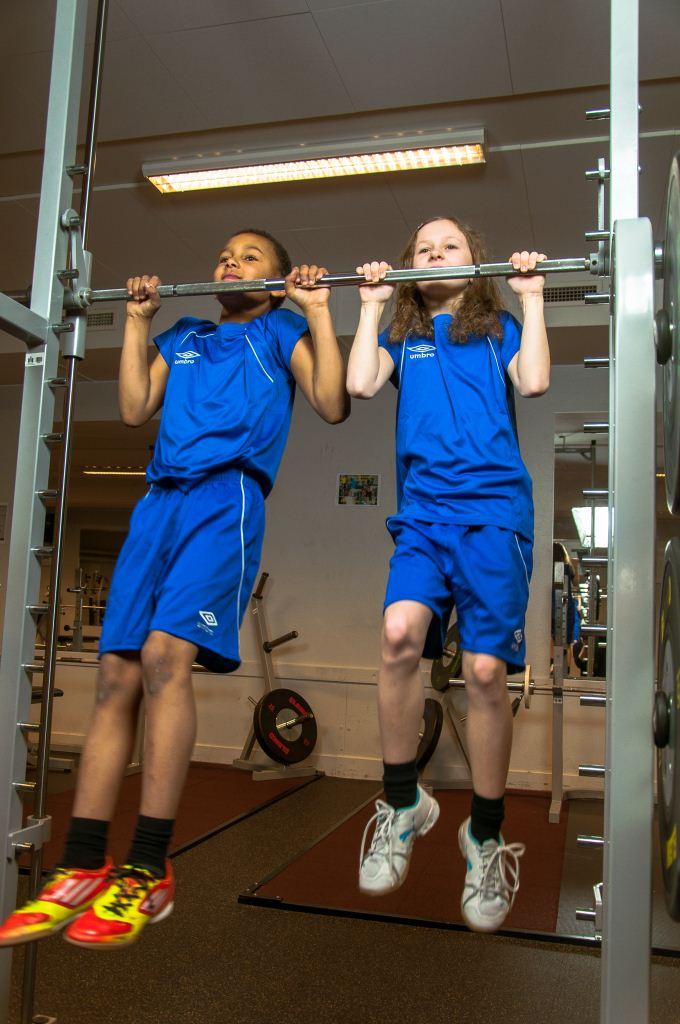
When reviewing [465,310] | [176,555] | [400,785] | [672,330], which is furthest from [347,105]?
[400,785]

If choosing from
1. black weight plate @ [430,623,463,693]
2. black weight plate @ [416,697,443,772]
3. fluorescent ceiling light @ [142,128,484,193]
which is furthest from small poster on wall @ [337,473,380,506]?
fluorescent ceiling light @ [142,128,484,193]

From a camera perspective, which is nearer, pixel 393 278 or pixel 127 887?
pixel 127 887

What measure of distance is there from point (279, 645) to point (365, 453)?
4.67 feet

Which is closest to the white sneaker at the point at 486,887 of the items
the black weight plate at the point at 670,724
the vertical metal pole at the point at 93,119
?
the black weight plate at the point at 670,724

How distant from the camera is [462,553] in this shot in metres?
1.74

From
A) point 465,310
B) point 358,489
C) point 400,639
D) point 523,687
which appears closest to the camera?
point 400,639

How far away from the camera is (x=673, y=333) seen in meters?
1.62

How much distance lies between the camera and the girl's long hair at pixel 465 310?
1.94m

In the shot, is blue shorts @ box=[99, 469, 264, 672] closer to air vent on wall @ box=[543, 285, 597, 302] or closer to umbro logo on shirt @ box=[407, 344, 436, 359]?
umbro logo on shirt @ box=[407, 344, 436, 359]

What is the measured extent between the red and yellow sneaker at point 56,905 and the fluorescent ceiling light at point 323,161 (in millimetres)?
3283

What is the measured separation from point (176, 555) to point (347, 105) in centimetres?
262

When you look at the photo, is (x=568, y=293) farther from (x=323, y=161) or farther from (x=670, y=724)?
(x=670, y=724)

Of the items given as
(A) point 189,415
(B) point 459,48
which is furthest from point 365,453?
(A) point 189,415

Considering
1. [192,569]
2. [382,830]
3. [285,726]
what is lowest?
[285,726]
